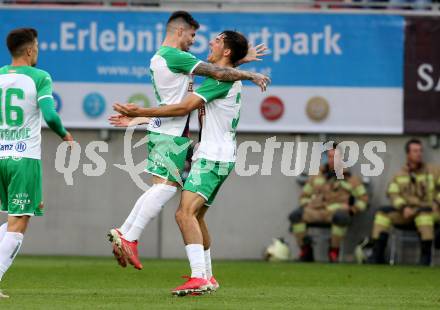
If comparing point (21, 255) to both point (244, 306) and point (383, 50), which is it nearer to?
point (383, 50)

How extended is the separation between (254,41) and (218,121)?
27.4 feet

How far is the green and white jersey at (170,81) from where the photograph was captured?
35.4 ft

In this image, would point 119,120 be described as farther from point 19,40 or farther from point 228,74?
point 19,40

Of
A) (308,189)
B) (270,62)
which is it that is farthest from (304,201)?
(270,62)

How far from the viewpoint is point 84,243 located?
19062 millimetres

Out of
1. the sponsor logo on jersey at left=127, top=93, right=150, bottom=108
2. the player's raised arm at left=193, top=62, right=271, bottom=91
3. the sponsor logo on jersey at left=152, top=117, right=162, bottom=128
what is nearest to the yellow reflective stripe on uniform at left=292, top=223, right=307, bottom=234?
the sponsor logo on jersey at left=127, top=93, right=150, bottom=108

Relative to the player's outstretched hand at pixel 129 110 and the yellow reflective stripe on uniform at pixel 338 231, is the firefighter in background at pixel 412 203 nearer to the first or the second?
the yellow reflective stripe on uniform at pixel 338 231

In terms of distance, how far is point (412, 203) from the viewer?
17.6 m

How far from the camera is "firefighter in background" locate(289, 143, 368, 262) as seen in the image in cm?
1800

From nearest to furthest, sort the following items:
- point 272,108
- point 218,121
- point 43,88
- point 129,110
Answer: point 43,88 < point 129,110 < point 218,121 < point 272,108

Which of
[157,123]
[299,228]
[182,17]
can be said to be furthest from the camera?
[299,228]

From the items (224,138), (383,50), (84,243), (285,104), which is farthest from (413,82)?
(224,138)

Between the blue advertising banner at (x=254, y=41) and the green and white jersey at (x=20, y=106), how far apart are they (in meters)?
8.65

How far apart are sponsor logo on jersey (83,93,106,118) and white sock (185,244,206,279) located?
873 cm
